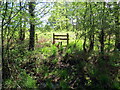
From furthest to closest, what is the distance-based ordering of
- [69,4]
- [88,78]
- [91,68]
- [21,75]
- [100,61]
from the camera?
[69,4], [100,61], [91,68], [88,78], [21,75]

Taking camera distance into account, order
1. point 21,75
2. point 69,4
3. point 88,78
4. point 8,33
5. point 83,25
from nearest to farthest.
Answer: point 8,33, point 21,75, point 88,78, point 83,25, point 69,4

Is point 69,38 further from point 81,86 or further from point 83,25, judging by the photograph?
point 81,86

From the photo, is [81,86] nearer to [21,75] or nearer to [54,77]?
[54,77]

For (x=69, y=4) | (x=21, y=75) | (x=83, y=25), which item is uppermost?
(x=69, y=4)

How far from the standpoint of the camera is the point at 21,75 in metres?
2.75

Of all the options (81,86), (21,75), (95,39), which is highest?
(95,39)

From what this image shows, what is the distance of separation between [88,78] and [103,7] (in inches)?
91.8

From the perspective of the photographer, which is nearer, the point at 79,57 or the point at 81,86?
the point at 81,86

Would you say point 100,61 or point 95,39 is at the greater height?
point 95,39

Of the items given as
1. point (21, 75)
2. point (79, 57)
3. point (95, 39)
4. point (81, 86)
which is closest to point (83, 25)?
point (95, 39)

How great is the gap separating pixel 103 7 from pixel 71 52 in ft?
6.33

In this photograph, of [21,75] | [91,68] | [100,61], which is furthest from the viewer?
[100,61]

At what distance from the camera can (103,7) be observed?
374 cm

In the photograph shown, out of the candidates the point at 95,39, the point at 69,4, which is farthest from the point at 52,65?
the point at 69,4
